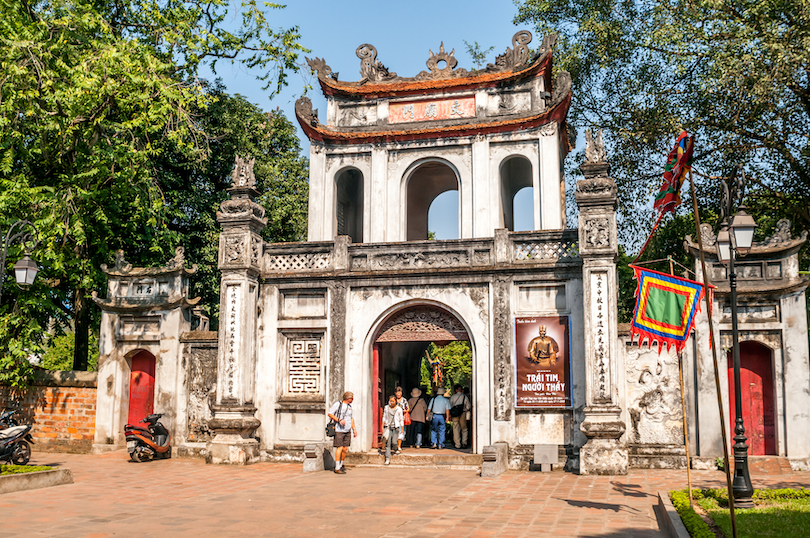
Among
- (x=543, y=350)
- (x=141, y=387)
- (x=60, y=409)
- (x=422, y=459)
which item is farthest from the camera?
(x=60, y=409)

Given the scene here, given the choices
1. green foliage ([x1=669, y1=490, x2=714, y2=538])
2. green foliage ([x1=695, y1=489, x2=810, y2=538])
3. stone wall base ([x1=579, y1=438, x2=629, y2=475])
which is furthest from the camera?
stone wall base ([x1=579, y1=438, x2=629, y2=475])

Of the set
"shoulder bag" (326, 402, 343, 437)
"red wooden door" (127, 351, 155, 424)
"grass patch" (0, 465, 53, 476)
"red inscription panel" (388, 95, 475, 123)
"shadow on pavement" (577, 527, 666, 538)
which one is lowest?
"shadow on pavement" (577, 527, 666, 538)

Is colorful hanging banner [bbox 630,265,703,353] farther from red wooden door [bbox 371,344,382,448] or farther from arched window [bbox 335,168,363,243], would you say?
arched window [bbox 335,168,363,243]

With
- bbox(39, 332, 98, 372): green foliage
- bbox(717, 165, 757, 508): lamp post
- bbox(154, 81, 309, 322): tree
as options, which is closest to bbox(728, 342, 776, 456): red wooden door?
bbox(717, 165, 757, 508): lamp post

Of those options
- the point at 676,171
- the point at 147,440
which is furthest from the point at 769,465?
the point at 147,440

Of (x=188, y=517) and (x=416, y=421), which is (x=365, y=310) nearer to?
(x=416, y=421)

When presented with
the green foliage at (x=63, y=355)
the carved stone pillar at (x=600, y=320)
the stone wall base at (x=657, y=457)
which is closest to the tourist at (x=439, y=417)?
the carved stone pillar at (x=600, y=320)

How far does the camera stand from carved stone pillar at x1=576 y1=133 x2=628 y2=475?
41.2 feet

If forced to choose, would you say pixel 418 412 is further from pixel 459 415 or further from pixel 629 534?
pixel 629 534

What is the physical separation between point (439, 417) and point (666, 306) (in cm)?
704

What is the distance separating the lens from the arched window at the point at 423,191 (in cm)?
1948

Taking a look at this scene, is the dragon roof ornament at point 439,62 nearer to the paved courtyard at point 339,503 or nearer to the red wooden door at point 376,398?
the red wooden door at point 376,398

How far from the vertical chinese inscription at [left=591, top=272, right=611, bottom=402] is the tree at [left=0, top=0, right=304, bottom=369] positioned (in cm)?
900

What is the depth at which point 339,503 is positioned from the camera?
31.0 feet
